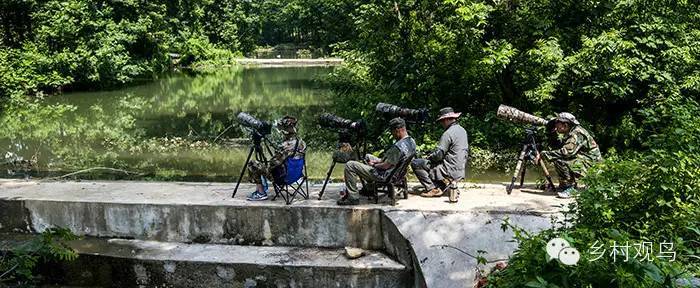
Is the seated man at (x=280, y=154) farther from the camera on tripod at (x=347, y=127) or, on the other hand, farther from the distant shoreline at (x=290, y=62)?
the distant shoreline at (x=290, y=62)

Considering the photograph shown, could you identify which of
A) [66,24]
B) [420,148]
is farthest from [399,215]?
[66,24]

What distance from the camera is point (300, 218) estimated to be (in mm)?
6680

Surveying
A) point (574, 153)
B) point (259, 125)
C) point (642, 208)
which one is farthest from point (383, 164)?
point (642, 208)

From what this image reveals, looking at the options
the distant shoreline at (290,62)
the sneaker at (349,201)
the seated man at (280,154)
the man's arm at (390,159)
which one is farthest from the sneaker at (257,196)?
the distant shoreline at (290,62)

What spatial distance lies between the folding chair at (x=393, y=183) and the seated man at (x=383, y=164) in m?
0.05

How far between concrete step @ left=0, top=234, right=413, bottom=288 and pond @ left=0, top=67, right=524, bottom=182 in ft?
15.3

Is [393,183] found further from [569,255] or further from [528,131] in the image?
[569,255]

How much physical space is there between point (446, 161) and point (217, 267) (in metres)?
3.05

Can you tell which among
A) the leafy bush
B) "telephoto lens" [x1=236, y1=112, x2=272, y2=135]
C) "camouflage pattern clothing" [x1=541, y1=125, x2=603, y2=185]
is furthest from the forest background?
"telephoto lens" [x1=236, y1=112, x2=272, y2=135]

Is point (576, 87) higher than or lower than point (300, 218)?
higher

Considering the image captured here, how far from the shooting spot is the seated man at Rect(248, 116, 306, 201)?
6766 mm

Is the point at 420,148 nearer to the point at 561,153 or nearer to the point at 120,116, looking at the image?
the point at 561,153

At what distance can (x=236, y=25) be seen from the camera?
5350cm

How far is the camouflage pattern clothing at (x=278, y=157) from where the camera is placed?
6758mm
